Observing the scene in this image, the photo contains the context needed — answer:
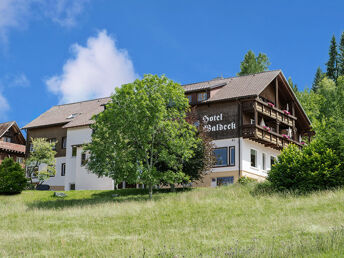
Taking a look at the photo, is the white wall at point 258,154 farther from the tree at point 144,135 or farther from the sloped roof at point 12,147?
the sloped roof at point 12,147

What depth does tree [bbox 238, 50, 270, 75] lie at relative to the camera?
227 feet

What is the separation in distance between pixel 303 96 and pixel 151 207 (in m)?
42.2

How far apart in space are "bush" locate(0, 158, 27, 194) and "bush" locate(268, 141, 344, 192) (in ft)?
76.5

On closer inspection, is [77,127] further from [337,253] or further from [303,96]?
[337,253]

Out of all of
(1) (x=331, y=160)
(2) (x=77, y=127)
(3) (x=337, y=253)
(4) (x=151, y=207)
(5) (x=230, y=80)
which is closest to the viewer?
(3) (x=337, y=253)

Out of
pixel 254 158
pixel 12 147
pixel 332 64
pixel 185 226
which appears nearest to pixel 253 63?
pixel 332 64

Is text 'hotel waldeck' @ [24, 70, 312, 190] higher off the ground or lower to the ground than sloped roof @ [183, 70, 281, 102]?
lower

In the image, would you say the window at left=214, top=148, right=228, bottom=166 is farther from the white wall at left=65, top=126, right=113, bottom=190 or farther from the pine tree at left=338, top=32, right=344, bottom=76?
the pine tree at left=338, top=32, right=344, bottom=76

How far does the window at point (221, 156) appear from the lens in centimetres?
4397

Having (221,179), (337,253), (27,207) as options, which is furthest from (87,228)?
Answer: (221,179)

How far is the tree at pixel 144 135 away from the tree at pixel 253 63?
107 feet

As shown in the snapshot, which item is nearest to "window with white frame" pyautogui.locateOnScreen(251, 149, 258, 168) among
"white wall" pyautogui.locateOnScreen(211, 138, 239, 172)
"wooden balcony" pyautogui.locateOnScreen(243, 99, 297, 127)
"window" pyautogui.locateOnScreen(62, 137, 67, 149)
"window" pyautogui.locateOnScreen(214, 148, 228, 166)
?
"white wall" pyautogui.locateOnScreen(211, 138, 239, 172)

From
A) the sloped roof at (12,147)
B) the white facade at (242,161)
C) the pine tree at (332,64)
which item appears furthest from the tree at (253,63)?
the sloped roof at (12,147)

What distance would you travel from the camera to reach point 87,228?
2502cm
